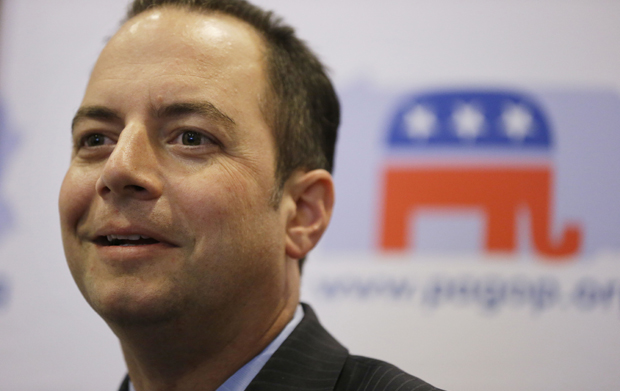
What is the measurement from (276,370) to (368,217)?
4.38 feet

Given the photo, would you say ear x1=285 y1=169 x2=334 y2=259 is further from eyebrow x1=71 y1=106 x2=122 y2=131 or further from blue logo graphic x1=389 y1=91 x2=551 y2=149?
A: blue logo graphic x1=389 y1=91 x2=551 y2=149

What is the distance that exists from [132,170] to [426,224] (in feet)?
5.43

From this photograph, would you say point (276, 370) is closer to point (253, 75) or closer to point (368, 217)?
point (253, 75)

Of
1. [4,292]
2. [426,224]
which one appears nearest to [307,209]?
[426,224]

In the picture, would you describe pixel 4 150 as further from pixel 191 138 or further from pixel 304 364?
pixel 304 364

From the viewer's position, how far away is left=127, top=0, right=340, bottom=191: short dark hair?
171 cm

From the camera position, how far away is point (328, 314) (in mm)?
2719

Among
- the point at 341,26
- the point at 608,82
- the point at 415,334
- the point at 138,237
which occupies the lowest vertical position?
the point at 415,334

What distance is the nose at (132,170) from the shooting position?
4.50 ft

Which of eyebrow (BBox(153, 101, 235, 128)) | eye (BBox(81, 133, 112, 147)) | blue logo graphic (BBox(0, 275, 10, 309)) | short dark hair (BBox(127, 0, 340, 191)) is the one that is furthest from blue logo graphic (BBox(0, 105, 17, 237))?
eyebrow (BBox(153, 101, 235, 128))

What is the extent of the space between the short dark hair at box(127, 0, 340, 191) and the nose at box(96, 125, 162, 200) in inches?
14.5

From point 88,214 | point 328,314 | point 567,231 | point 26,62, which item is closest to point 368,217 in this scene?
point 328,314

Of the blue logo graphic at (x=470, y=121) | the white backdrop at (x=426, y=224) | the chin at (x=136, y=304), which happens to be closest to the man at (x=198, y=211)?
the chin at (x=136, y=304)

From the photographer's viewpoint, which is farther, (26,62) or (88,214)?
(26,62)
